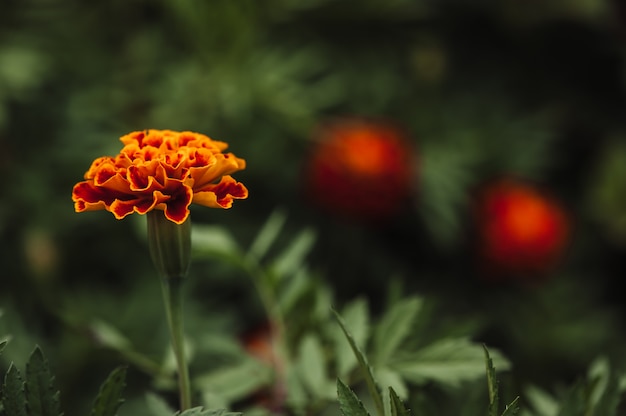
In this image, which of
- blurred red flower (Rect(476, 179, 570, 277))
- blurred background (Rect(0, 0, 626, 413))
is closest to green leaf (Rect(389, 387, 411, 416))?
Answer: blurred background (Rect(0, 0, 626, 413))

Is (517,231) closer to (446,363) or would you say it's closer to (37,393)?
(446,363)

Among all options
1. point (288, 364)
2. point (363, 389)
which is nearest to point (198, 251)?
point (288, 364)

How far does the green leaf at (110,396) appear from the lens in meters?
0.31

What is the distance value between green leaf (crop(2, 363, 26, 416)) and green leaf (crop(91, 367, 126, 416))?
0.09 feet

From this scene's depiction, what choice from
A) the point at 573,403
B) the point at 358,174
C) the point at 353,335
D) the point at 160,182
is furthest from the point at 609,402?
the point at 358,174

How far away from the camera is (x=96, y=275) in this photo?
39.7 inches

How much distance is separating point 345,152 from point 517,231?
27cm

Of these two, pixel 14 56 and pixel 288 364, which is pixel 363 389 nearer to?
pixel 288 364

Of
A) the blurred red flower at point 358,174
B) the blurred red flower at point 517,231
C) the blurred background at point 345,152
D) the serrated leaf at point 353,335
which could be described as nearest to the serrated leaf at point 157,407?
the serrated leaf at point 353,335

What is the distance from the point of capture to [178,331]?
1.17ft

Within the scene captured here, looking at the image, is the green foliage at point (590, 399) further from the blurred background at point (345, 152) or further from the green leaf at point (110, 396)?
the blurred background at point (345, 152)

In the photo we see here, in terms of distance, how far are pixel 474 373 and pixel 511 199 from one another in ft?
2.52

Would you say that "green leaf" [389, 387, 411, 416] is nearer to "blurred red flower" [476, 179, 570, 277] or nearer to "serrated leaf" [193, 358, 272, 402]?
"serrated leaf" [193, 358, 272, 402]

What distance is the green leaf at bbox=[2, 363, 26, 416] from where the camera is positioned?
30 cm
